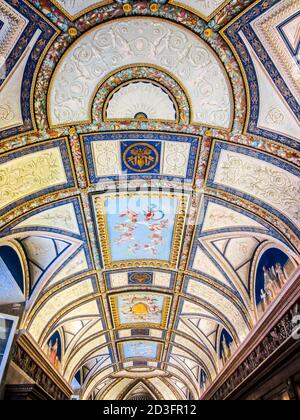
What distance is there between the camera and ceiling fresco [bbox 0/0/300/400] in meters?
6.10

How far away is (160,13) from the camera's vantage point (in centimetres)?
607

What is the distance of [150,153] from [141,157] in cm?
27

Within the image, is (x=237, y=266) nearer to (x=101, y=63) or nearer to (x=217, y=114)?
(x=217, y=114)

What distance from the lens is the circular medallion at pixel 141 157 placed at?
8.46 meters

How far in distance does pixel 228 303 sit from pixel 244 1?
10405mm

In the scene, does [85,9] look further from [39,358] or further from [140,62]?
[39,358]

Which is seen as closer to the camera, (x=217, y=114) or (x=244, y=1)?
(x=244, y=1)

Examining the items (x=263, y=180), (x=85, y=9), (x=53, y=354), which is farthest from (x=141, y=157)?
(x=53, y=354)

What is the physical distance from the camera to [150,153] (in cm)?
859

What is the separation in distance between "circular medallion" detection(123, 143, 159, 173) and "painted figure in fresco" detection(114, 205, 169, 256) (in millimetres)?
1629

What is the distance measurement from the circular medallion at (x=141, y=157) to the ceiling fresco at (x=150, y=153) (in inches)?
1.5

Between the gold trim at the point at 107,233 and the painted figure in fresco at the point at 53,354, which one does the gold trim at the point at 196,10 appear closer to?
the gold trim at the point at 107,233

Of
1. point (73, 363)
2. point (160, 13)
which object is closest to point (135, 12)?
point (160, 13)

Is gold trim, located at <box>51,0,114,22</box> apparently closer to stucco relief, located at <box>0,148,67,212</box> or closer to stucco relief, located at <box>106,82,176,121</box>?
stucco relief, located at <box>106,82,176,121</box>
